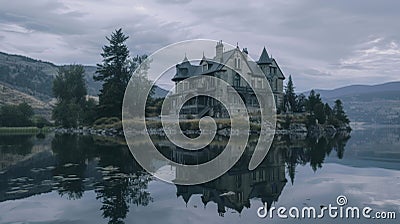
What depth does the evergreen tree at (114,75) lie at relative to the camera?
50156 millimetres

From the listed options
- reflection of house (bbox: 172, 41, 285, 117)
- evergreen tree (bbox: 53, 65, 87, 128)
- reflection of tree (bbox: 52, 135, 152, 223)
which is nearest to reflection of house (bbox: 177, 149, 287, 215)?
reflection of tree (bbox: 52, 135, 152, 223)

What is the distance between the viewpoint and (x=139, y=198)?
10.9m

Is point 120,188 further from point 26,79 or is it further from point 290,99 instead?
point 26,79

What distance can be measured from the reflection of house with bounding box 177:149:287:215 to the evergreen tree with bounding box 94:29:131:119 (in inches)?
1442

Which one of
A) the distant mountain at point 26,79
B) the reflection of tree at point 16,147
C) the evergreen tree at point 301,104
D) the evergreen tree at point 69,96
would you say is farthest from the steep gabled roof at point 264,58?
the distant mountain at point 26,79

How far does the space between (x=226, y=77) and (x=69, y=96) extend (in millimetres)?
26985

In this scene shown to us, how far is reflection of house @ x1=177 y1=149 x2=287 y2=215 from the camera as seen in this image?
10523mm

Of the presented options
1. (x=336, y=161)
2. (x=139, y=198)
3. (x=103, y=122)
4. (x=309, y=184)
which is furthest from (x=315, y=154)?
(x=103, y=122)

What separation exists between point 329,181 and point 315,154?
9.78m

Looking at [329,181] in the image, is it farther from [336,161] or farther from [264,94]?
[264,94]

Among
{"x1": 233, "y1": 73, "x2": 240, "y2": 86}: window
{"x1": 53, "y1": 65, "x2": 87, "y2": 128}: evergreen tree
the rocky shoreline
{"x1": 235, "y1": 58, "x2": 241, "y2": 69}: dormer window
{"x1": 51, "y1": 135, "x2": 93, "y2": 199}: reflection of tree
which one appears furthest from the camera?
{"x1": 53, "y1": 65, "x2": 87, "y2": 128}: evergreen tree

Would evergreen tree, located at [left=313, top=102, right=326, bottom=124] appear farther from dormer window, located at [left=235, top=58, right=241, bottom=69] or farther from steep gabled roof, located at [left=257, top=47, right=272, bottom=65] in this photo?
dormer window, located at [left=235, top=58, right=241, bottom=69]

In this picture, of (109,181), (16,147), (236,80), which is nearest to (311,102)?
(236,80)

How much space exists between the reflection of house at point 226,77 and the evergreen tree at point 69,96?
15061 millimetres
